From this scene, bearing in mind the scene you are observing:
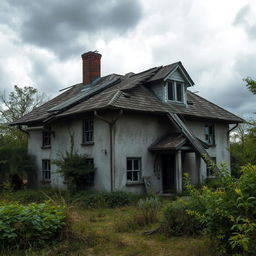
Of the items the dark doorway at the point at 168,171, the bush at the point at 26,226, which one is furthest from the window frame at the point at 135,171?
the bush at the point at 26,226

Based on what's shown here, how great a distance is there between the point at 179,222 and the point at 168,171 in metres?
10.6

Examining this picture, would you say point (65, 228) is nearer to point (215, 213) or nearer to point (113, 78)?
point (215, 213)

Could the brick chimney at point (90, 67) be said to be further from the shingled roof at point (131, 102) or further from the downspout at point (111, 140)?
the downspout at point (111, 140)

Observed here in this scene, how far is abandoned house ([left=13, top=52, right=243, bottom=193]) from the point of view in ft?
51.3

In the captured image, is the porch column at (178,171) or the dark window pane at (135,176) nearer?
the porch column at (178,171)

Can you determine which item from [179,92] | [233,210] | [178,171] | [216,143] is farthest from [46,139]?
[233,210]

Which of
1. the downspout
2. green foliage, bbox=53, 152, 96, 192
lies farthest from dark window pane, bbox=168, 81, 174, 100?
green foliage, bbox=53, 152, 96, 192

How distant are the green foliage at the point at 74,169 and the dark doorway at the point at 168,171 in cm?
443

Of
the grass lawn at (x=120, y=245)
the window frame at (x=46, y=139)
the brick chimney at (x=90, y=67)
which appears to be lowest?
the grass lawn at (x=120, y=245)

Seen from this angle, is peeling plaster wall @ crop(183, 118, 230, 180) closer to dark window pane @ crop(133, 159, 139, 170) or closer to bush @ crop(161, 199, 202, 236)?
dark window pane @ crop(133, 159, 139, 170)

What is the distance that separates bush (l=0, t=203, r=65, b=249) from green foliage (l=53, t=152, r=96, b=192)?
844 centimetres

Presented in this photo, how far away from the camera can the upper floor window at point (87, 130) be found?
16922 millimetres

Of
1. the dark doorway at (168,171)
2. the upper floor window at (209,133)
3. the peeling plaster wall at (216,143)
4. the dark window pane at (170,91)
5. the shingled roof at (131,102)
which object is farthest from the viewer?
the upper floor window at (209,133)

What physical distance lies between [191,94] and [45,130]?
11.0 metres
